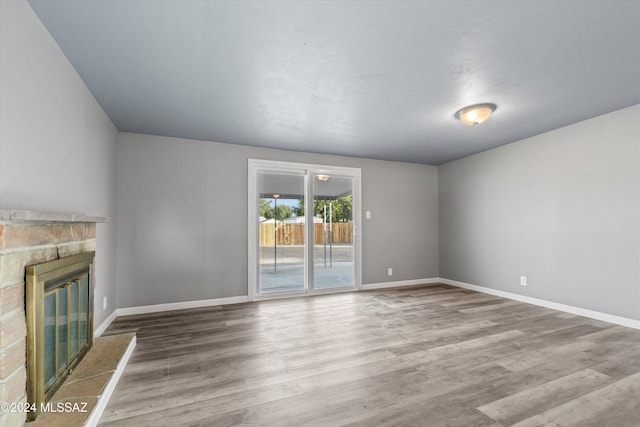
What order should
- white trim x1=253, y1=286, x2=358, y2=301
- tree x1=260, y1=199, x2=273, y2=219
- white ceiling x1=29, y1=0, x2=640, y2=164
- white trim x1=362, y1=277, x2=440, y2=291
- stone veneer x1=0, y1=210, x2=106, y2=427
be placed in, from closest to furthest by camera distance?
1. stone veneer x1=0, y1=210, x2=106, y2=427
2. white ceiling x1=29, y1=0, x2=640, y2=164
3. white trim x1=253, y1=286, x2=358, y2=301
4. tree x1=260, y1=199, x2=273, y2=219
5. white trim x1=362, y1=277, x2=440, y2=291

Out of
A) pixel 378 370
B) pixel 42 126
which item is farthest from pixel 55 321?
pixel 378 370

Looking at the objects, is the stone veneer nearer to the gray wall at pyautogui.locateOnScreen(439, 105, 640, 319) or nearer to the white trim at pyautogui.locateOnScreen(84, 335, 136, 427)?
the white trim at pyautogui.locateOnScreen(84, 335, 136, 427)

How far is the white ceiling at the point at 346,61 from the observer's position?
67.7 inches

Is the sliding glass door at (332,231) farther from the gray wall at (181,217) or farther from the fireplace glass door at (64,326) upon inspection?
the fireplace glass door at (64,326)

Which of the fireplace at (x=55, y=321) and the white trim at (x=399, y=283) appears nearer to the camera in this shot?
the fireplace at (x=55, y=321)

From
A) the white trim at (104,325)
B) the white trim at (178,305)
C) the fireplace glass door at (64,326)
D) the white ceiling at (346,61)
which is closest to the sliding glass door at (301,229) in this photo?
the white trim at (178,305)

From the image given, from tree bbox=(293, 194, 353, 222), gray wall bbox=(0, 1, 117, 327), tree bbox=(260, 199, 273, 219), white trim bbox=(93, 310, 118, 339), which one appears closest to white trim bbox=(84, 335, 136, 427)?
white trim bbox=(93, 310, 118, 339)

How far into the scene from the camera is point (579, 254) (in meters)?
3.62

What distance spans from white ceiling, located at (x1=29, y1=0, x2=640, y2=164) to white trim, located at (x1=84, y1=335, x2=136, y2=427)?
2.34 m

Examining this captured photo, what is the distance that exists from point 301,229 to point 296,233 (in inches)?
4.3

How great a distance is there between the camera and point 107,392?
1855 mm

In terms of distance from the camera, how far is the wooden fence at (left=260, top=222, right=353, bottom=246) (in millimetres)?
4590

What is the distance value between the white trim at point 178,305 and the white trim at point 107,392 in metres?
1.40

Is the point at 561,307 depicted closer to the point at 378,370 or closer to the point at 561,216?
the point at 561,216
